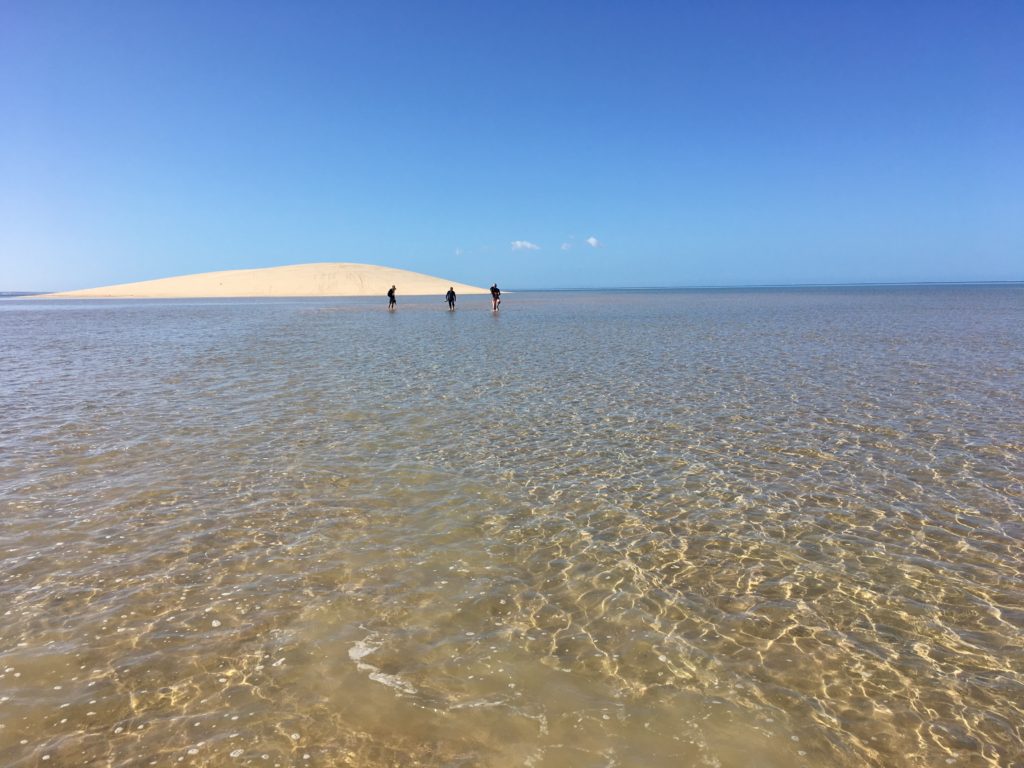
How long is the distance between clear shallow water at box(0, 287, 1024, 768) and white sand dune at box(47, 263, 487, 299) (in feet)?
349

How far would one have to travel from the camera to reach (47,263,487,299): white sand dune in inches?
4756

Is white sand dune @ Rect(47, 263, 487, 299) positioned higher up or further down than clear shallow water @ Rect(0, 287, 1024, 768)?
higher up

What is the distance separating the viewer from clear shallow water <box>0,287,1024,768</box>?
435 centimetres

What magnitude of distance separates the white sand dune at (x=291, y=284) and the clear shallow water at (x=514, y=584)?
10648cm

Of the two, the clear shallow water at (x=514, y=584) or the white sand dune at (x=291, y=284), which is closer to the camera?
the clear shallow water at (x=514, y=584)

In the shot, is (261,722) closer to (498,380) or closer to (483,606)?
(483,606)

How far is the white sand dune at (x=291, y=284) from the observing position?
121m

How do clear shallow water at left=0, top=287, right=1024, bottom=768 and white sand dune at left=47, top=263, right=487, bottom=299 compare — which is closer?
clear shallow water at left=0, top=287, right=1024, bottom=768

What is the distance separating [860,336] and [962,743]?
31644 millimetres

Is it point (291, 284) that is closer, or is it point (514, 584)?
point (514, 584)

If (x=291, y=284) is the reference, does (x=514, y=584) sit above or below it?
below

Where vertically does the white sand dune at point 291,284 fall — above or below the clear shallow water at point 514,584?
above

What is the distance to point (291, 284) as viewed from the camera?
125562mm

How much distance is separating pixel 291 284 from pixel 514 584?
130 meters
